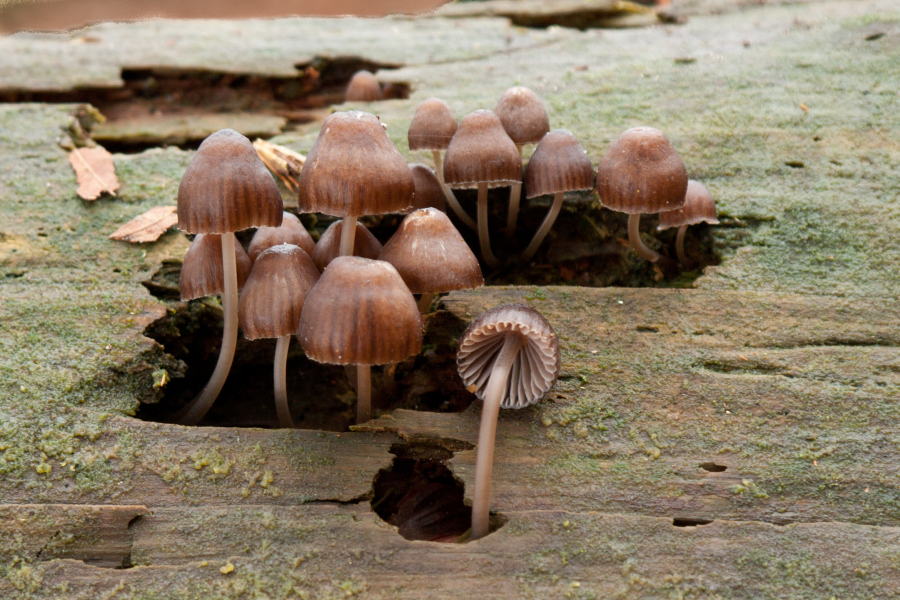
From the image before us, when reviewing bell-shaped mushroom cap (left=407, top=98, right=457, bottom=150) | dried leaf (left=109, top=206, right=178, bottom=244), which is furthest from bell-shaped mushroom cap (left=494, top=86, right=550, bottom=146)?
Result: dried leaf (left=109, top=206, right=178, bottom=244)

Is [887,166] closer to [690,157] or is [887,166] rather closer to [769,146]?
[769,146]

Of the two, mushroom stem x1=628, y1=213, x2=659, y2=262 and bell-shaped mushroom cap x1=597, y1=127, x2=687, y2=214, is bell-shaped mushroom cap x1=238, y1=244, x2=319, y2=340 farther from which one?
mushroom stem x1=628, y1=213, x2=659, y2=262

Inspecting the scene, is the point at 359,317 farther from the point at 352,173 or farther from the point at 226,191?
the point at 226,191

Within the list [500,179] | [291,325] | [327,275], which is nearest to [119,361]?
[291,325]

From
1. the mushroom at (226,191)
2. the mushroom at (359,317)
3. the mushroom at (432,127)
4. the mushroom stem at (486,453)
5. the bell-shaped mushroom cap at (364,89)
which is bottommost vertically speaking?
the mushroom stem at (486,453)

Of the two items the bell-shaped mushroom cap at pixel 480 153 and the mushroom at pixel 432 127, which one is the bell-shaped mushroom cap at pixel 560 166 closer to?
Answer: the bell-shaped mushroom cap at pixel 480 153

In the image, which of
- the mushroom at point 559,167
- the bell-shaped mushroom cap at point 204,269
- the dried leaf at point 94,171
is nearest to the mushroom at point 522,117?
the mushroom at point 559,167
